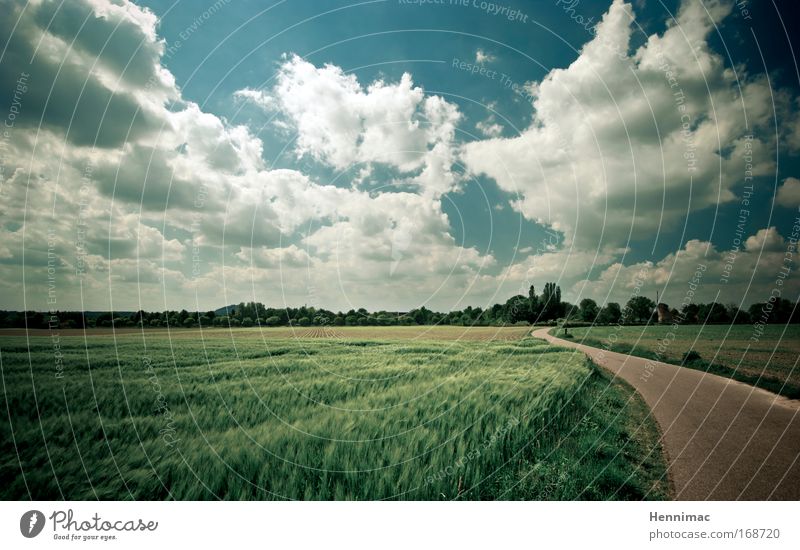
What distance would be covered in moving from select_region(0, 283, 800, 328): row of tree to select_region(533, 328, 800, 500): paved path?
2447mm

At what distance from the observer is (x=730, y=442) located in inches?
281

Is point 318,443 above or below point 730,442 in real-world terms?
above

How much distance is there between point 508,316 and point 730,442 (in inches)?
1362

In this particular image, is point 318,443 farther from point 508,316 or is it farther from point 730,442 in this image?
point 508,316

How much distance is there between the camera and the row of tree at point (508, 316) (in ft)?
30.2

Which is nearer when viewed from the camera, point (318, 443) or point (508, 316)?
point (318, 443)

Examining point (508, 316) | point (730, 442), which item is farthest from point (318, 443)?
point (508, 316)

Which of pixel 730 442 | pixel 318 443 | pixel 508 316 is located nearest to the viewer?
pixel 318 443

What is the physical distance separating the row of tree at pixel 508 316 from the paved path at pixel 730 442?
2.45 metres

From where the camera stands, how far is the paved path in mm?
5992

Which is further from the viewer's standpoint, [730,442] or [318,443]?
[730,442]

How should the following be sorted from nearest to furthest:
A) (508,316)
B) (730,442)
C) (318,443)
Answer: (318,443) → (730,442) → (508,316)
